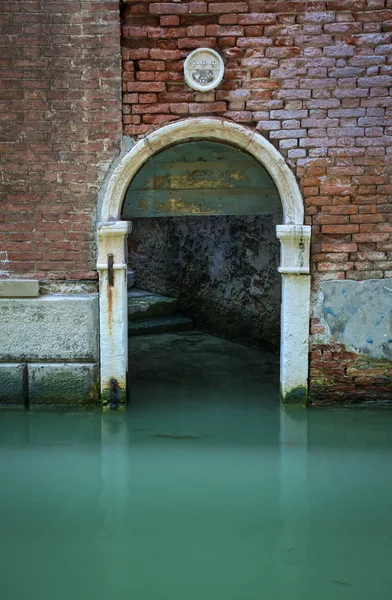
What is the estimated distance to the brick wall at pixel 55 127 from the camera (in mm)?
4570

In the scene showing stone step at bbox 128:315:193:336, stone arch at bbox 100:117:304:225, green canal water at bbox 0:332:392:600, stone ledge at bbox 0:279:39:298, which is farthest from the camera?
stone step at bbox 128:315:193:336

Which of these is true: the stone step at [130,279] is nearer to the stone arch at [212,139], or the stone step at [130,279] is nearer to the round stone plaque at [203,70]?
the stone arch at [212,139]

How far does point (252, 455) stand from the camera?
159 inches

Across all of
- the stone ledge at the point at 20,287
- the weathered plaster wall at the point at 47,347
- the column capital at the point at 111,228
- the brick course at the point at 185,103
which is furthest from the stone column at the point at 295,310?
the stone ledge at the point at 20,287

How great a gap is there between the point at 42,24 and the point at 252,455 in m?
3.56

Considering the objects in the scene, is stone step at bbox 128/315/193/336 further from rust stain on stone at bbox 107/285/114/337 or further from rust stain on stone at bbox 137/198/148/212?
rust stain on stone at bbox 107/285/114/337

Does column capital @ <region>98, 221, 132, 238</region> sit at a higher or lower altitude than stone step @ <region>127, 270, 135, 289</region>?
higher

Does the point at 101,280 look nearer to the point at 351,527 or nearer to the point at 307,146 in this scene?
the point at 307,146

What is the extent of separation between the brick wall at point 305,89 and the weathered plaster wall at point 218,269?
207 centimetres

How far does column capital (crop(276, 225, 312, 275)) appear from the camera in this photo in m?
4.72

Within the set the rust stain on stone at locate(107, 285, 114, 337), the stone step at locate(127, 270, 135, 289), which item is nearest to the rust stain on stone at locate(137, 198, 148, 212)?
the rust stain on stone at locate(107, 285, 114, 337)

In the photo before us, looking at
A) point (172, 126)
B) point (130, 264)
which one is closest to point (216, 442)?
point (172, 126)

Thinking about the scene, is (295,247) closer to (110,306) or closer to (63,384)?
(110,306)

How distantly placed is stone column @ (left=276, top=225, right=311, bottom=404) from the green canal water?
0.26 metres
